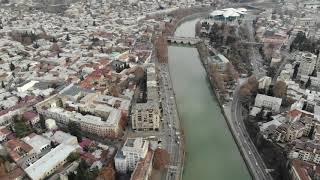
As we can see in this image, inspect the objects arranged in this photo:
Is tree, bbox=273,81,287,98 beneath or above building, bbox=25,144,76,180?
above

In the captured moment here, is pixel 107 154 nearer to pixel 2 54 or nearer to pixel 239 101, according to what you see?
pixel 239 101

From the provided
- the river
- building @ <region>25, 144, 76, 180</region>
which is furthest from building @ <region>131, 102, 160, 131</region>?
building @ <region>25, 144, 76, 180</region>

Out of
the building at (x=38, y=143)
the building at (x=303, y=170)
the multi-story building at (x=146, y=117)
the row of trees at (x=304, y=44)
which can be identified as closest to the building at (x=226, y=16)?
the row of trees at (x=304, y=44)

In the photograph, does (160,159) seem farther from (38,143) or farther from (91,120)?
(38,143)

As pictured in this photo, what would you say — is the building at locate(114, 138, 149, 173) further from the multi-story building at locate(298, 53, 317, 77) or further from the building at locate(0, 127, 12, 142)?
the multi-story building at locate(298, 53, 317, 77)

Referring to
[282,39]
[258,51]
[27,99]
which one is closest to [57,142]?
[27,99]

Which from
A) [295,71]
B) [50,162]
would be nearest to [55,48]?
[50,162]

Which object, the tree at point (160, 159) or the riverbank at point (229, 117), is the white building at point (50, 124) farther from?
the riverbank at point (229, 117)
